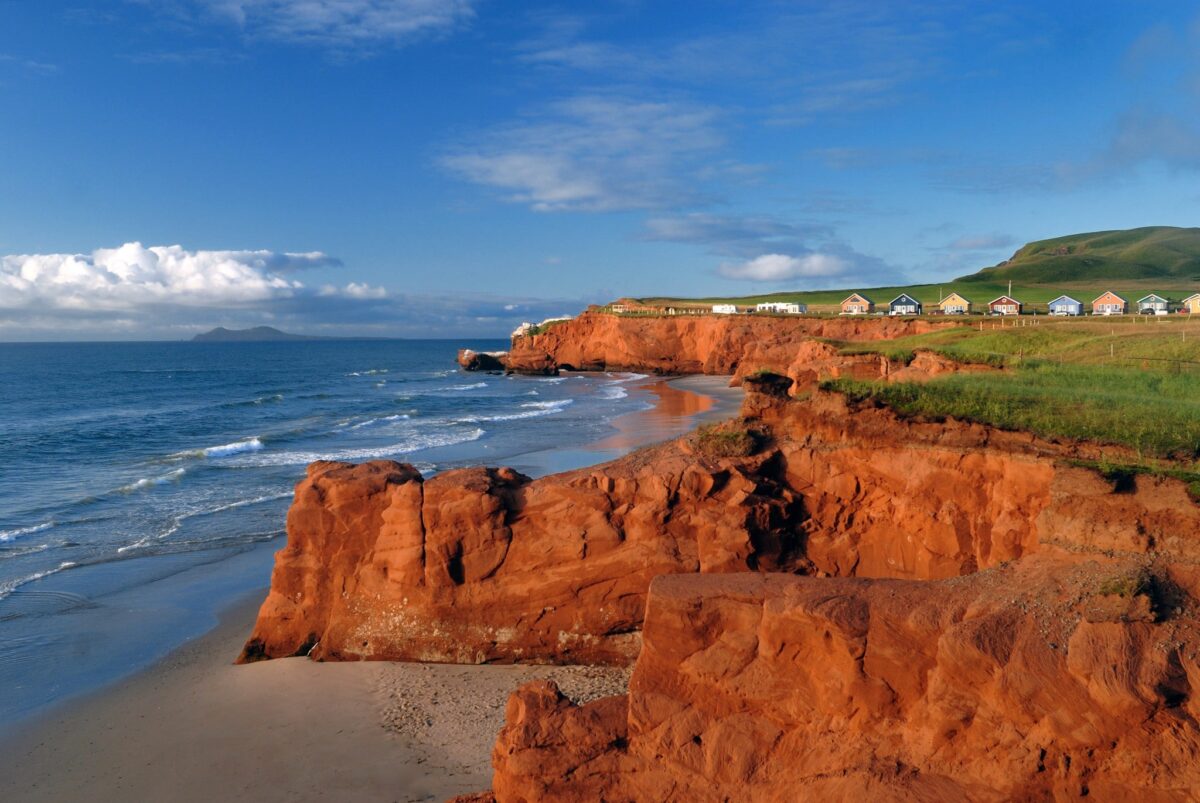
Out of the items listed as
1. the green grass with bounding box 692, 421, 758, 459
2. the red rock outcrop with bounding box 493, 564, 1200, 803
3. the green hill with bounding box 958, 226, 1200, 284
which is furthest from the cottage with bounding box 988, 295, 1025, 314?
the green hill with bounding box 958, 226, 1200, 284

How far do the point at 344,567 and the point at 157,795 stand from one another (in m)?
4.29

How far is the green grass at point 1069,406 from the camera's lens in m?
11.8

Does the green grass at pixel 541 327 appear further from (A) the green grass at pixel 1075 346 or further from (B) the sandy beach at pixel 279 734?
(B) the sandy beach at pixel 279 734

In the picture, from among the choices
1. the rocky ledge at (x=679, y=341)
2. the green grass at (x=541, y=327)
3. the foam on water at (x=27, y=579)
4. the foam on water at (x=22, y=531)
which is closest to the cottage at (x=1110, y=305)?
the rocky ledge at (x=679, y=341)

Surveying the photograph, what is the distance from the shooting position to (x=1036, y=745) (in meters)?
6.43

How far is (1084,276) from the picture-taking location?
135750 millimetres

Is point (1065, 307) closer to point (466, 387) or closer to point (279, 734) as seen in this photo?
point (466, 387)

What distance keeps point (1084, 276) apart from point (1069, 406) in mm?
143293

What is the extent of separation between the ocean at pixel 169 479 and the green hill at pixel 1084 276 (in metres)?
53.7

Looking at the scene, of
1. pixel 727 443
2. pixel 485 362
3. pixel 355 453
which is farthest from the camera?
pixel 485 362

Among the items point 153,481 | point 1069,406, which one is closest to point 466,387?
point 153,481

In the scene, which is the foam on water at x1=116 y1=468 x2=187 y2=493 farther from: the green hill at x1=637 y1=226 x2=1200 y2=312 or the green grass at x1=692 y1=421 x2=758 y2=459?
the green hill at x1=637 y1=226 x2=1200 y2=312

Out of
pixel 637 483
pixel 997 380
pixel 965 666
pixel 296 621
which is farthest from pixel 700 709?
pixel 997 380

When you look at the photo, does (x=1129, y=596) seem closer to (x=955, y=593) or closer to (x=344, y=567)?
(x=955, y=593)
